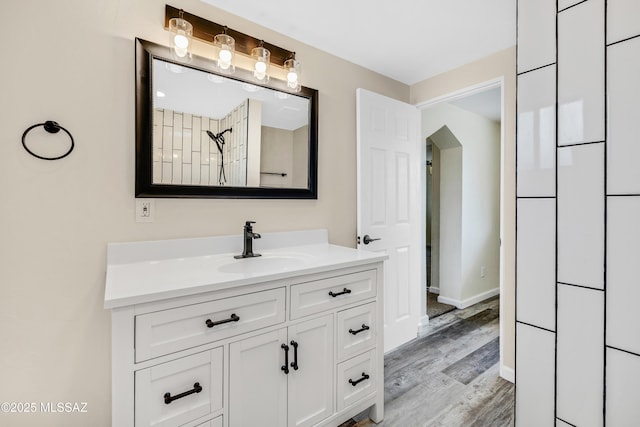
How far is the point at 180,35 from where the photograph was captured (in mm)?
1529

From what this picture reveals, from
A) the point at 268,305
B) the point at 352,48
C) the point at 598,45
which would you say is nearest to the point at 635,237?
the point at 598,45

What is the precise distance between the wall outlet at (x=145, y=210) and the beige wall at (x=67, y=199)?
25 millimetres

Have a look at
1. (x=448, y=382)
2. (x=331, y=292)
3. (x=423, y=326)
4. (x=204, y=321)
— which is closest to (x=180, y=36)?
(x=204, y=321)

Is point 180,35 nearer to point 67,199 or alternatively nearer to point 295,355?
point 67,199

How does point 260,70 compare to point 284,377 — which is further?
point 260,70

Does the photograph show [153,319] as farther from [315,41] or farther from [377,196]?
[315,41]

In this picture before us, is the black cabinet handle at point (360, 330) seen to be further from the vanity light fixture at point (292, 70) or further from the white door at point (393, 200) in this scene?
the vanity light fixture at point (292, 70)

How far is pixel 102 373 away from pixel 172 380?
2.06 ft

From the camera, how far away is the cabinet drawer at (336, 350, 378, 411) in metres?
1.50

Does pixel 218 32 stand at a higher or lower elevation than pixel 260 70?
higher

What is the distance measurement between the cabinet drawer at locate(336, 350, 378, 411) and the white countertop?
52 cm

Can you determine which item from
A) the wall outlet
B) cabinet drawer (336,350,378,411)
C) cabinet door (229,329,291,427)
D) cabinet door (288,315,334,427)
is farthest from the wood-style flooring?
the wall outlet

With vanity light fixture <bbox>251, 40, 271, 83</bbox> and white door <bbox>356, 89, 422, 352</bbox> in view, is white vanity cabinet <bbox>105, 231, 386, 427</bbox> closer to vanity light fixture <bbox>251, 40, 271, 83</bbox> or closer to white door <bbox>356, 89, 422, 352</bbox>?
white door <bbox>356, 89, 422, 352</bbox>

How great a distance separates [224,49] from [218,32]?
0.39 ft
